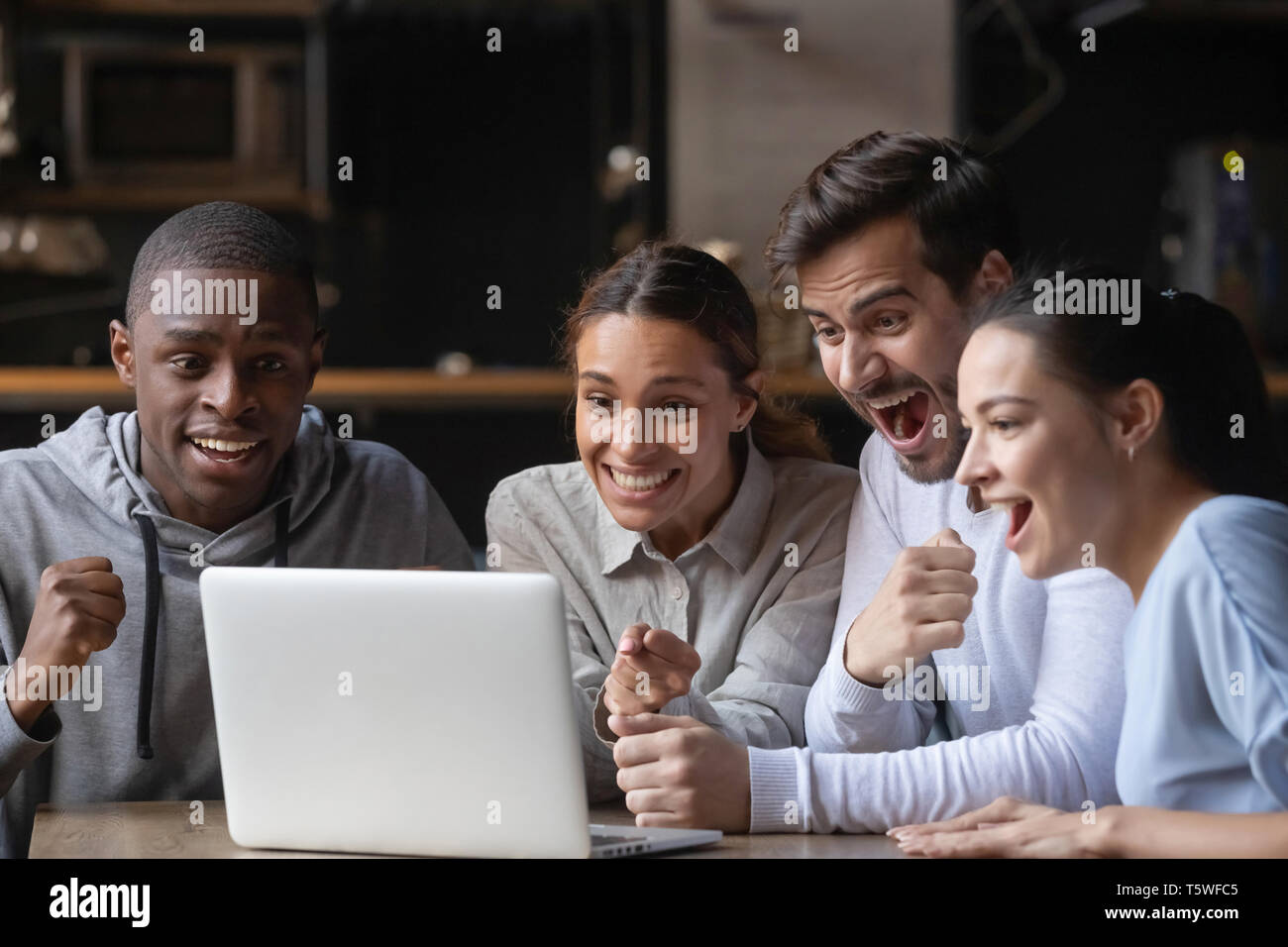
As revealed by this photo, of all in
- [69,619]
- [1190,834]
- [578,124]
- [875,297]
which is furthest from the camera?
[578,124]

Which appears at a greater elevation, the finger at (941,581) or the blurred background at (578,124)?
the blurred background at (578,124)

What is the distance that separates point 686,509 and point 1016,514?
392 millimetres

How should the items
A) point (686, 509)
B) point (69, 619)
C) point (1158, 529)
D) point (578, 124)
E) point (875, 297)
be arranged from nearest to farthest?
point (1158, 529), point (69, 619), point (875, 297), point (686, 509), point (578, 124)

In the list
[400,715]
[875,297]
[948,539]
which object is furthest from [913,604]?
[400,715]

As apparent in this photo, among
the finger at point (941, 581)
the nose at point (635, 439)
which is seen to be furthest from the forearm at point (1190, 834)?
the nose at point (635, 439)

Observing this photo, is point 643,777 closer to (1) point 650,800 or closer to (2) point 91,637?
(1) point 650,800

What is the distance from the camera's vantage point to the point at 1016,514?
1367mm

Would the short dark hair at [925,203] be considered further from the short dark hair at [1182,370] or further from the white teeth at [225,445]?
the white teeth at [225,445]

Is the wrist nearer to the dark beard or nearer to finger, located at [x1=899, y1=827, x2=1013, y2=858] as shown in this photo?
finger, located at [x1=899, y1=827, x2=1013, y2=858]

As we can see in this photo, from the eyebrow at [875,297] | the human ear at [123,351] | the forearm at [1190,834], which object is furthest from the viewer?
the human ear at [123,351]

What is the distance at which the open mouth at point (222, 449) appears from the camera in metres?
1.57

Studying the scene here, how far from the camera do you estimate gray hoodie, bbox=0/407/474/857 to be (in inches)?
62.0
